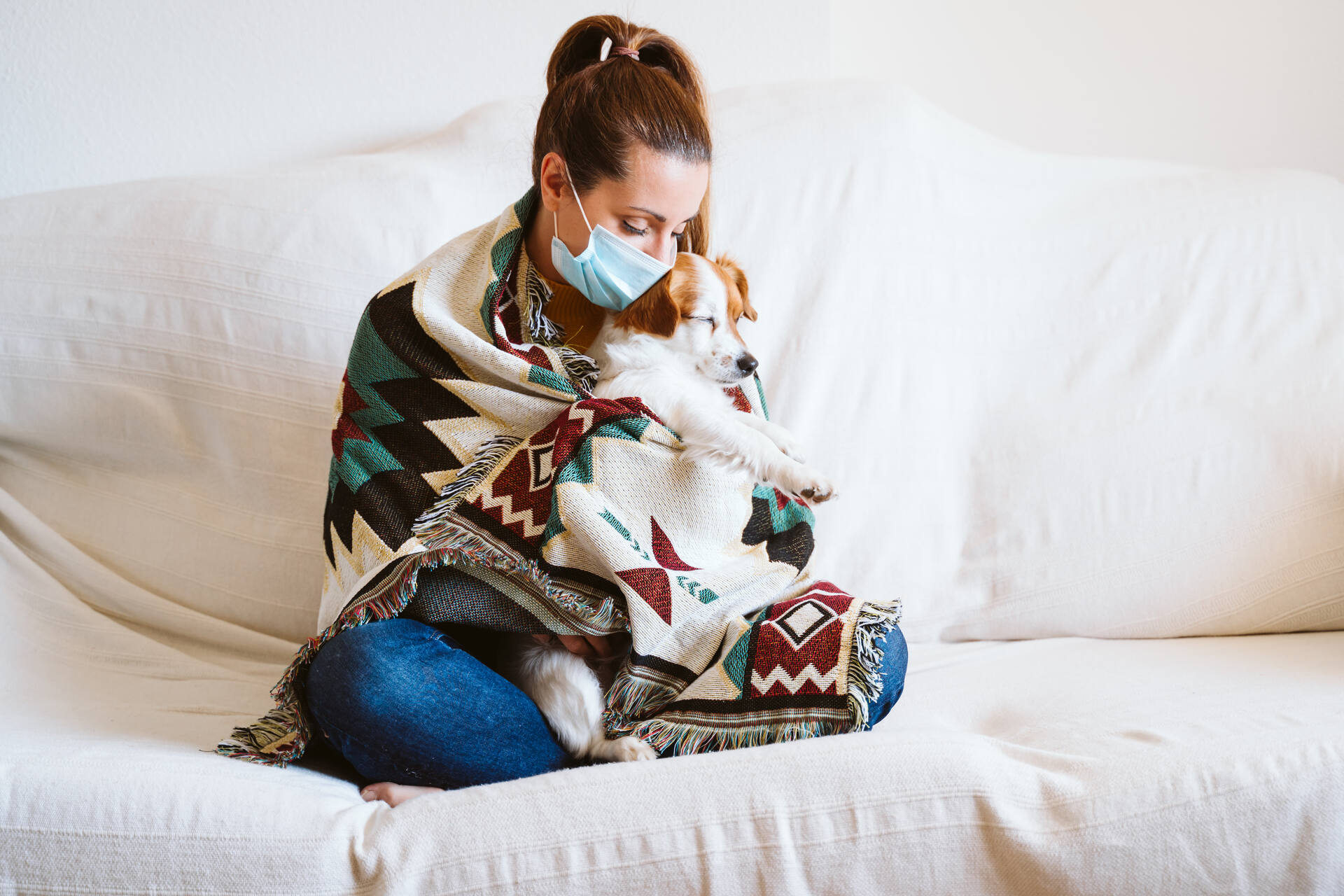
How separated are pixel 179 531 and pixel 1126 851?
1.58m

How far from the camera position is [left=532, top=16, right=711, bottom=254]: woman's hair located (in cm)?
129

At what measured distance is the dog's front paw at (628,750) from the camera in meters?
1.13

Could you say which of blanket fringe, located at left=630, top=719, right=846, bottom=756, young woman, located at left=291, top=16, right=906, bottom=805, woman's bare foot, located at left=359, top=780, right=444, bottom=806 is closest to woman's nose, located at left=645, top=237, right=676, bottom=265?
young woman, located at left=291, top=16, right=906, bottom=805

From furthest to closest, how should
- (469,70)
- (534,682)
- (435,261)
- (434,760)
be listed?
(469,70), (435,261), (534,682), (434,760)

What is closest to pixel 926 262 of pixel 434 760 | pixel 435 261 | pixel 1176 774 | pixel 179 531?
pixel 435 261

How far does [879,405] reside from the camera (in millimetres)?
1703

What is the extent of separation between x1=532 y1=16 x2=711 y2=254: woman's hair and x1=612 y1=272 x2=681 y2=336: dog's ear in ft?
0.54

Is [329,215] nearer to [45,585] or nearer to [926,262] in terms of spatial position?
[45,585]

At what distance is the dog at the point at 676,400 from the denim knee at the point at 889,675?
0.20 metres

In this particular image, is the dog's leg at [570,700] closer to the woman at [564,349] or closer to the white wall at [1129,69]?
the woman at [564,349]

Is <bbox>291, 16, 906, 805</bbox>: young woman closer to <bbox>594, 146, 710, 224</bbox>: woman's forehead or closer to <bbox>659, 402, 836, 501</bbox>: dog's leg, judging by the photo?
<bbox>594, 146, 710, 224</bbox>: woman's forehead

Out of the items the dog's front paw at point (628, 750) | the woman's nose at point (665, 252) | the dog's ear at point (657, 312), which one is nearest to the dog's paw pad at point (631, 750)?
the dog's front paw at point (628, 750)

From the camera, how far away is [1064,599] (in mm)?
1563

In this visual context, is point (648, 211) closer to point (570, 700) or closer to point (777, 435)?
point (777, 435)
